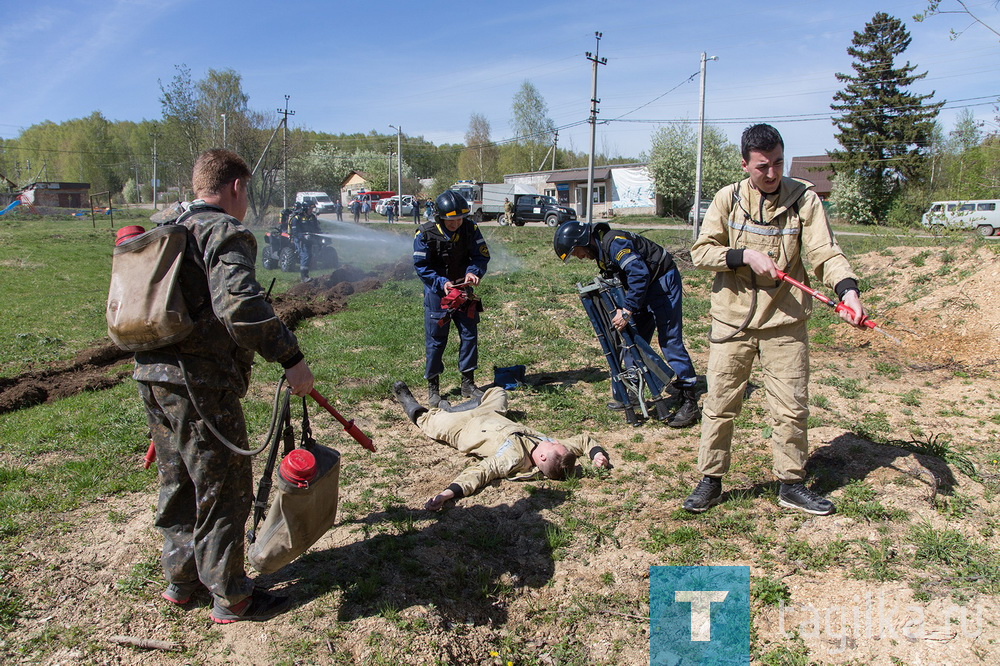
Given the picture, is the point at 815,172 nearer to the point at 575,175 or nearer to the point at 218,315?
the point at 575,175

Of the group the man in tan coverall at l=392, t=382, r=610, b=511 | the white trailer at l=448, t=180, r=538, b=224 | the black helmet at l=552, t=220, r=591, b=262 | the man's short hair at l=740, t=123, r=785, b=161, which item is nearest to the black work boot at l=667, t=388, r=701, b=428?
the man in tan coverall at l=392, t=382, r=610, b=511

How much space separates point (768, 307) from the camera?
3732mm

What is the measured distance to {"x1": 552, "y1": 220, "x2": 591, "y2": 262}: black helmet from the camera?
18.7 ft

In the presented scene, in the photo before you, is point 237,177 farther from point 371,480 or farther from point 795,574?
point 795,574

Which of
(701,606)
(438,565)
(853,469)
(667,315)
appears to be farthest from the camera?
(667,315)

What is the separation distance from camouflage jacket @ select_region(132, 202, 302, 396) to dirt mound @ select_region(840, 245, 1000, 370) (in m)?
5.98

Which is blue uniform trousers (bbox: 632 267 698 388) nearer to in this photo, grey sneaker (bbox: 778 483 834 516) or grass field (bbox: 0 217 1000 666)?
grass field (bbox: 0 217 1000 666)

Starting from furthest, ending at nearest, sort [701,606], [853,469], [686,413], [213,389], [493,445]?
[686,413] → [493,445] → [853,469] → [701,606] → [213,389]

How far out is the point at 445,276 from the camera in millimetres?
6203

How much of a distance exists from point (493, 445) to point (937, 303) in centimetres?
759

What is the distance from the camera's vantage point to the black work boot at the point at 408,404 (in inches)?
214

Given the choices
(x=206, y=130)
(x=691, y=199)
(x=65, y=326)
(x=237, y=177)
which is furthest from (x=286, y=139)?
(x=237, y=177)

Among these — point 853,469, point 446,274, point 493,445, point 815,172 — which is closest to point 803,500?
point 853,469

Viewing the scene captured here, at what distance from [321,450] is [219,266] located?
965mm
